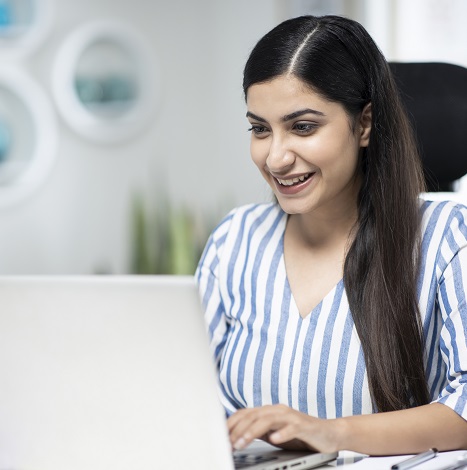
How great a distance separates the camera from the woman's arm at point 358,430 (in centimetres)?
108

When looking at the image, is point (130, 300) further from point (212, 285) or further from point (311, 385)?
point (212, 285)

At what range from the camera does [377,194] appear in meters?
1.49

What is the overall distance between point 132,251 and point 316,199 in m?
2.61

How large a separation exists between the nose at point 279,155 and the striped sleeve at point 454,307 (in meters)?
0.30

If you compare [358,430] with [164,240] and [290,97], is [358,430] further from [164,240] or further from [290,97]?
[164,240]

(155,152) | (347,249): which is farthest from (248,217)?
(155,152)

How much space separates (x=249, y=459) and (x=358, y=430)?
0.18 metres

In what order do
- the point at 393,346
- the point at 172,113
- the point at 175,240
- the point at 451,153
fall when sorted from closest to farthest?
the point at 393,346 < the point at 451,153 < the point at 175,240 < the point at 172,113

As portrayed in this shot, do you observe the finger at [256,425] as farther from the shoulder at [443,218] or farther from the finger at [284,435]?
the shoulder at [443,218]

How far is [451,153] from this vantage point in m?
1.63

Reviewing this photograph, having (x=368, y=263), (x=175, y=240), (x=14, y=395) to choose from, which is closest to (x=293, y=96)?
(x=368, y=263)

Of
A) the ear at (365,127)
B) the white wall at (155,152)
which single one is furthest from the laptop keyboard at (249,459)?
the white wall at (155,152)

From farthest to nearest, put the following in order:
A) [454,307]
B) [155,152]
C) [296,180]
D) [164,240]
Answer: [155,152]
[164,240]
[296,180]
[454,307]

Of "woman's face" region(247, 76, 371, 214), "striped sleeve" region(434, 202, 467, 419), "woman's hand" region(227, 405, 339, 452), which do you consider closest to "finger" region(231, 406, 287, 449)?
"woman's hand" region(227, 405, 339, 452)
